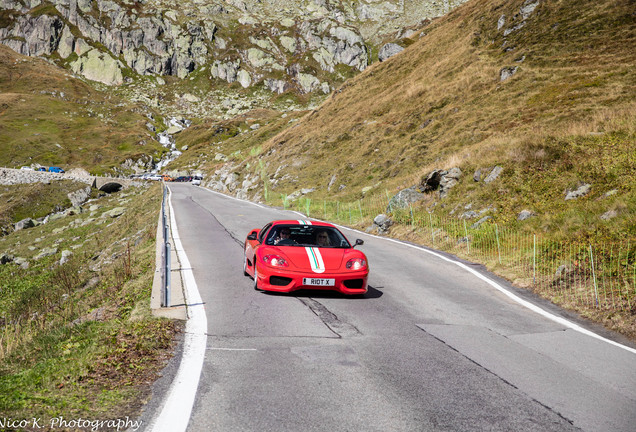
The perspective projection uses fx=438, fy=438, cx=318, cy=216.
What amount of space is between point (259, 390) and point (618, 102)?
84.4ft

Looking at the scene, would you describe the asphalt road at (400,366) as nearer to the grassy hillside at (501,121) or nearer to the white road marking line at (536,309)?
the white road marking line at (536,309)

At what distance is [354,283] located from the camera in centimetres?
838

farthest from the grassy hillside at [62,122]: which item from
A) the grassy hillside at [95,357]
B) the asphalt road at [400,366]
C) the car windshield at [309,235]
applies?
the asphalt road at [400,366]

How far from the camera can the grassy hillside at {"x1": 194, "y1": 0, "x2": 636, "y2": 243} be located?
1608cm

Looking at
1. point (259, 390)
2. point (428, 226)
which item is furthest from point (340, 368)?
point (428, 226)

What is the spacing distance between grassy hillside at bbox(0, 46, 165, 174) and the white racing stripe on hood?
9392 cm

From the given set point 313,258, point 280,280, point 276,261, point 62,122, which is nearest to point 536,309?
point 313,258

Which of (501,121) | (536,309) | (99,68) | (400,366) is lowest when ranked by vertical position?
(536,309)

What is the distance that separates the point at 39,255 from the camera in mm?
24797

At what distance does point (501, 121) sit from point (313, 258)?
2361 centimetres

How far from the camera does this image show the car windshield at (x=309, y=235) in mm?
9333

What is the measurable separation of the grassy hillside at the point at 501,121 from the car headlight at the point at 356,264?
697 centimetres

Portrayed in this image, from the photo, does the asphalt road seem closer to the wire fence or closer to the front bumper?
the front bumper

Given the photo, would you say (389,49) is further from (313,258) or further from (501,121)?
(313,258)
